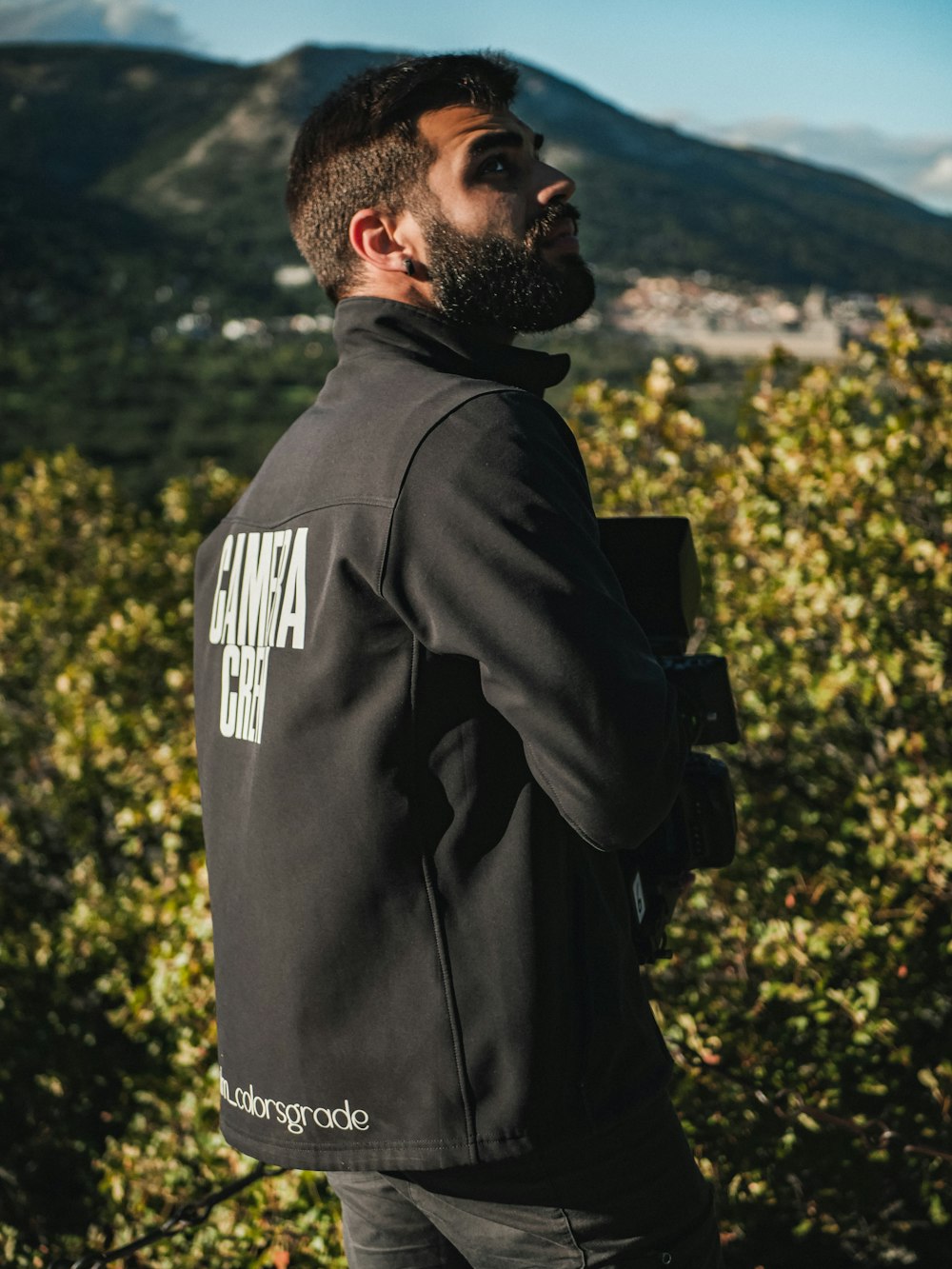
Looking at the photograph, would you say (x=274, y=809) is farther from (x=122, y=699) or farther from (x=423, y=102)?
(x=122, y=699)

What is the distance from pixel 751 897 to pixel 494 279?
2414mm

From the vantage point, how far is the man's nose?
1.59m

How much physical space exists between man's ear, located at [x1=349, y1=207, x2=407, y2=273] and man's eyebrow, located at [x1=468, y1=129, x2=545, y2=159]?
0.49ft

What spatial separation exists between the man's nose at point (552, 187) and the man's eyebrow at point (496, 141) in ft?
0.18

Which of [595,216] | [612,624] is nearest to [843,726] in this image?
[612,624]

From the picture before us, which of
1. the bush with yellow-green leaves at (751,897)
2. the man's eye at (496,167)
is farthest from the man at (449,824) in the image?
the bush with yellow-green leaves at (751,897)

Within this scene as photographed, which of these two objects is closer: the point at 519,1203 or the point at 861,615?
the point at 519,1203

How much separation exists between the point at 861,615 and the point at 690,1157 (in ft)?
7.98

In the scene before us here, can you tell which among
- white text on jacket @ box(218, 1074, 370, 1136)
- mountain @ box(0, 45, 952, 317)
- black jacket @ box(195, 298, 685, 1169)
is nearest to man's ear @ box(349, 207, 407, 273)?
black jacket @ box(195, 298, 685, 1169)

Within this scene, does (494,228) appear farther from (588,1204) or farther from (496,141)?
(588,1204)

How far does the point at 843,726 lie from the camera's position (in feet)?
14.3

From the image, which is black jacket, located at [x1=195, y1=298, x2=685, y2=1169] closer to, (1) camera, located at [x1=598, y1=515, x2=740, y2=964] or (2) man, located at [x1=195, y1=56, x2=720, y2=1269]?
(2) man, located at [x1=195, y1=56, x2=720, y2=1269]

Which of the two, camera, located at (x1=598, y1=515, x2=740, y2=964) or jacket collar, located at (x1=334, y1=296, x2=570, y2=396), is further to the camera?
camera, located at (x1=598, y1=515, x2=740, y2=964)

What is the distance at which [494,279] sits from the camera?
1.50 meters
